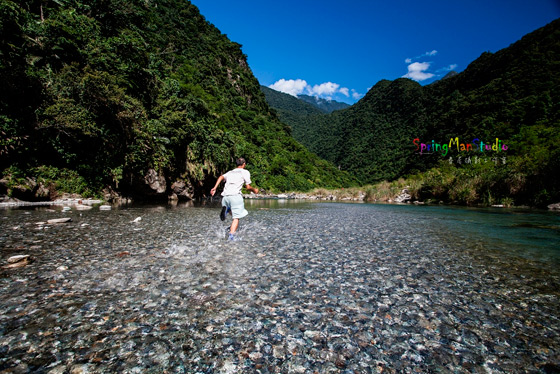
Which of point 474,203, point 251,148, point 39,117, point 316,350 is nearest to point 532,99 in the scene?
point 474,203

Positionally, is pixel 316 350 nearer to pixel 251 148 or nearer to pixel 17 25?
pixel 17 25

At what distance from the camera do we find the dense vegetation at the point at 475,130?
25.4 metres

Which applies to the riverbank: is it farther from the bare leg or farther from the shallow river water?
the bare leg

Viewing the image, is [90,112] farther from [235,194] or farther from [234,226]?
[234,226]

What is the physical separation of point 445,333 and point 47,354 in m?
4.28

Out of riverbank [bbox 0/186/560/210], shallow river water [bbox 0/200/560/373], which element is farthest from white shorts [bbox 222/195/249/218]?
riverbank [bbox 0/186/560/210]

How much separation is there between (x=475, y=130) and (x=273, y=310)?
5886 cm

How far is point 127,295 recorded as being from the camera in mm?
4023

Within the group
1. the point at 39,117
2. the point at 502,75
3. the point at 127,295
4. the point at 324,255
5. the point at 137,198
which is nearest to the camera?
the point at 127,295

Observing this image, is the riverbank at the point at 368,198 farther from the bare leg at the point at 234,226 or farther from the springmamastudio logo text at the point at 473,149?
the bare leg at the point at 234,226

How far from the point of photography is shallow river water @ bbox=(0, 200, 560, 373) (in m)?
2.61

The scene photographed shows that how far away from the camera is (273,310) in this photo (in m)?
3.67

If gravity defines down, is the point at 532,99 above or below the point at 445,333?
above

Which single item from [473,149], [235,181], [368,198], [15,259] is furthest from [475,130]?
[15,259]
